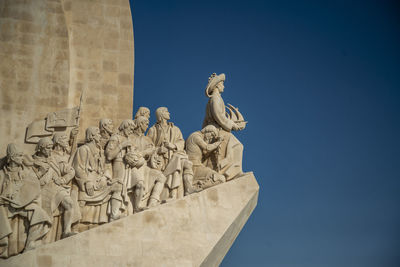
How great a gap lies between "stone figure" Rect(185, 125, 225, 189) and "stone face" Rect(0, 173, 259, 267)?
528 mm

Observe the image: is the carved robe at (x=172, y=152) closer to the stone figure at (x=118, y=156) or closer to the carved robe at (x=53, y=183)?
the stone figure at (x=118, y=156)

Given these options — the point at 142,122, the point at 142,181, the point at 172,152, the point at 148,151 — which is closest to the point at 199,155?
the point at 172,152

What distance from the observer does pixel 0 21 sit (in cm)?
1396

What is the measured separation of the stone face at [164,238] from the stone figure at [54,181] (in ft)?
1.51

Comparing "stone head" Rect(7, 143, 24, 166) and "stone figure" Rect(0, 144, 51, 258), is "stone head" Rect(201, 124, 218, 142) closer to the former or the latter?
"stone figure" Rect(0, 144, 51, 258)

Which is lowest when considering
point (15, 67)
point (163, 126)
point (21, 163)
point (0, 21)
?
point (21, 163)

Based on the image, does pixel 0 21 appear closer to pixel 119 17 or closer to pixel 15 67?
pixel 15 67

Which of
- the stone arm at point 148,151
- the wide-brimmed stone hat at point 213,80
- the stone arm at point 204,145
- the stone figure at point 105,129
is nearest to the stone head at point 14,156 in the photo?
the stone figure at point 105,129

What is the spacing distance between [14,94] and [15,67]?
0.55 m

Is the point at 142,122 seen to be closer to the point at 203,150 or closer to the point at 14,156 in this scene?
the point at 203,150

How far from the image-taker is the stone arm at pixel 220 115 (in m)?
14.1

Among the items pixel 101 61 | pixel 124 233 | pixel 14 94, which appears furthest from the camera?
pixel 101 61

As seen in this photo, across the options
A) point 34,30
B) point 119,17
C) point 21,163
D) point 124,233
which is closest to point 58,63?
point 34,30

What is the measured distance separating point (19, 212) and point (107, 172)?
170 cm
